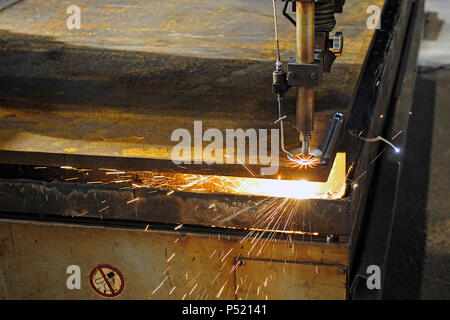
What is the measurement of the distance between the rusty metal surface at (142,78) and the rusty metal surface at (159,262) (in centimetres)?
25

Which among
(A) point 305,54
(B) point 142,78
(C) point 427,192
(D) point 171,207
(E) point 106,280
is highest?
(A) point 305,54

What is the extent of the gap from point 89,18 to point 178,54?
0.96 m

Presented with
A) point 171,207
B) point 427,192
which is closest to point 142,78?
point 171,207

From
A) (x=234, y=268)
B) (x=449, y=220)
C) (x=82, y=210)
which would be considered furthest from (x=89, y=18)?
(x=449, y=220)

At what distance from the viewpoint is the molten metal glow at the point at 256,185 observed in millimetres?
1978

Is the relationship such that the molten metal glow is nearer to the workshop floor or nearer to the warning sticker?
the warning sticker

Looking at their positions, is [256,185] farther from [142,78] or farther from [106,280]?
[142,78]

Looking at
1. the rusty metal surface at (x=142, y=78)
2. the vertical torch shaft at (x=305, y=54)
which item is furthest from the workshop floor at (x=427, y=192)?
the vertical torch shaft at (x=305, y=54)

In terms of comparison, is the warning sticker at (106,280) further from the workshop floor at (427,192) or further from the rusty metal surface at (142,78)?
the workshop floor at (427,192)

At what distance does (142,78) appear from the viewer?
2.74 m

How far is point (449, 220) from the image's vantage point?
3379mm

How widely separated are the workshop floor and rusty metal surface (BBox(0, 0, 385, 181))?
1076 millimetres

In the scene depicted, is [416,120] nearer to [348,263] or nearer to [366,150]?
[366,150]

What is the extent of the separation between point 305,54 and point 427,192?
7.30 ft
